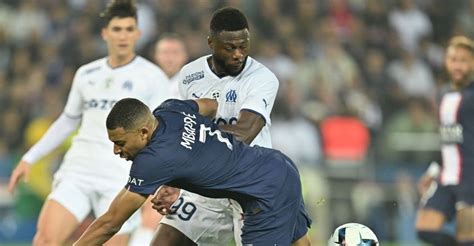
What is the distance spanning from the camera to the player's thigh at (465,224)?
401 inches

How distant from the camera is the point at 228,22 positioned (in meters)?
7.34

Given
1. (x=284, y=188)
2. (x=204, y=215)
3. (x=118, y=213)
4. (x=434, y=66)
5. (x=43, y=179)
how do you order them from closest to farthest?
(x=118, y=213), (x=284, y=188), (x=204, y=215), (x=43, y=179), (x=434, y=66)

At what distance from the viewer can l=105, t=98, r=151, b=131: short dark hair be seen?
6398mm

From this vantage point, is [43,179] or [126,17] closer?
[126,17]

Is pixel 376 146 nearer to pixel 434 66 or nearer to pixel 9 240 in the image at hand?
pixel 434 66

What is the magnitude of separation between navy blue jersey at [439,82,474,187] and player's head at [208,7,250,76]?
3.58m

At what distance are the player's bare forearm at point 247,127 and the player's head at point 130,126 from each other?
793 mm

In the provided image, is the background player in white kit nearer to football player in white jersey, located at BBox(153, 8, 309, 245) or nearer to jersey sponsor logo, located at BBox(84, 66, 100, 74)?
football player in white jersey, located at BBox(153, 8, 309, 245)

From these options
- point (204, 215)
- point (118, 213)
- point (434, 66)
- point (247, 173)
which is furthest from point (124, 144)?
point (434, 66)

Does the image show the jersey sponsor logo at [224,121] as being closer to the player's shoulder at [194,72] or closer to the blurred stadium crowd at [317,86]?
the player's shoulder at [194,72]

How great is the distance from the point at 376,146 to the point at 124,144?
1052cm

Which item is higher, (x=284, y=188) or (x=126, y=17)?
(x=126, y=17)

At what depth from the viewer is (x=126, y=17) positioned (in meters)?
9.27

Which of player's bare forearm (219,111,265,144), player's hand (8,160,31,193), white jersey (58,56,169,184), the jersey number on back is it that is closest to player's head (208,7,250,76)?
player's bare forearm (219,111,265,144)
